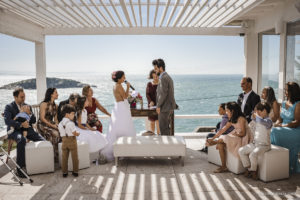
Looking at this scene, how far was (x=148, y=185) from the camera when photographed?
162 inches

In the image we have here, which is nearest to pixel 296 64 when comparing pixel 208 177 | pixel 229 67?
pixel 208 177

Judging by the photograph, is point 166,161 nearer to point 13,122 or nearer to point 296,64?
point 13,122

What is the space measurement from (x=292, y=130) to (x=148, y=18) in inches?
146

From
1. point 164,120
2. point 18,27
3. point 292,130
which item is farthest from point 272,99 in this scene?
point 18,27

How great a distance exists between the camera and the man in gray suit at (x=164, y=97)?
5.59 metres

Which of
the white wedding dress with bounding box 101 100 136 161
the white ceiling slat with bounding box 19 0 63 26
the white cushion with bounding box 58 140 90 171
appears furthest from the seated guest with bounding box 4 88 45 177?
the white ceiling slat with bounding box 19 0 63 26

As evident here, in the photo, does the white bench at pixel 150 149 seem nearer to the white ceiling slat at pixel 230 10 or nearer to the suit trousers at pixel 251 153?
the suit trousers at pixel 251 153

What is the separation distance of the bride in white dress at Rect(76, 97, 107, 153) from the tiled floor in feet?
1.32

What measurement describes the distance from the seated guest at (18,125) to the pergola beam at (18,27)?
67.8 inches

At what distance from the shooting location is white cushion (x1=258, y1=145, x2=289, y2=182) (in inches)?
165

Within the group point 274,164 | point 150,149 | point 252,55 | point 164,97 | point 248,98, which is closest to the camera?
point 274,164

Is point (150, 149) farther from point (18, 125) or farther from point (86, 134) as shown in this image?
point (18, 125)

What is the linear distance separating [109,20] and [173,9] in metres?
1.83

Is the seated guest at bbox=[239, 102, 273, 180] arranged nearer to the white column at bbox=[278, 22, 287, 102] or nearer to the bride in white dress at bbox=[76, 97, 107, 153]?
the bride in white dress at bbox=[76, 97, 107, 153]
